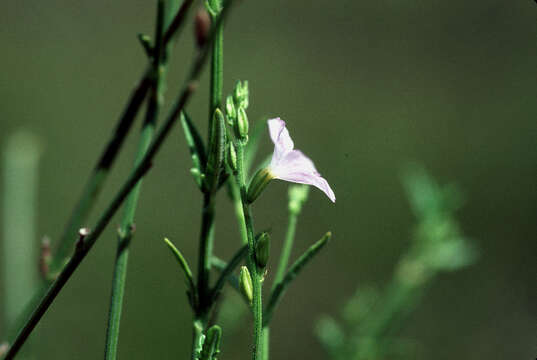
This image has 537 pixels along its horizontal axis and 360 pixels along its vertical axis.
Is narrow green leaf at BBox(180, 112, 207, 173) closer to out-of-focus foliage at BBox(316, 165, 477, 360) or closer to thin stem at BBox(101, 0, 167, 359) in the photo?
thin stem at BBox(101, 0, 167, 359)

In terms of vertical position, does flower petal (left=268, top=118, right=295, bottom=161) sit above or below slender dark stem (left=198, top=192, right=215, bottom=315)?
above

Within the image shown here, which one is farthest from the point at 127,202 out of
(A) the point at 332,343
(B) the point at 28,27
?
(B) the point at 28,27

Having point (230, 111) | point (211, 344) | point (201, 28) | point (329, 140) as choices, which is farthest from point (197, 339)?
point (329, 140)

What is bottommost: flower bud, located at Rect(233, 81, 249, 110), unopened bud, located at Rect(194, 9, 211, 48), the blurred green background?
the blurred green background

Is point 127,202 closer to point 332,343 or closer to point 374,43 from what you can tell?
point 332,343

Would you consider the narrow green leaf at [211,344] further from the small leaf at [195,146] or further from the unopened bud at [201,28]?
the unopened bud at [201,28]

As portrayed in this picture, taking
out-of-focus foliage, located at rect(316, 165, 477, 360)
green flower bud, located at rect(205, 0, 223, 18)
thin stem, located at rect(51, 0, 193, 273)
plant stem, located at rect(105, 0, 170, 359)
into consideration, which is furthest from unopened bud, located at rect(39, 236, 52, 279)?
out-of-focus foliage, located at rect(316, 165, 477, 360)
